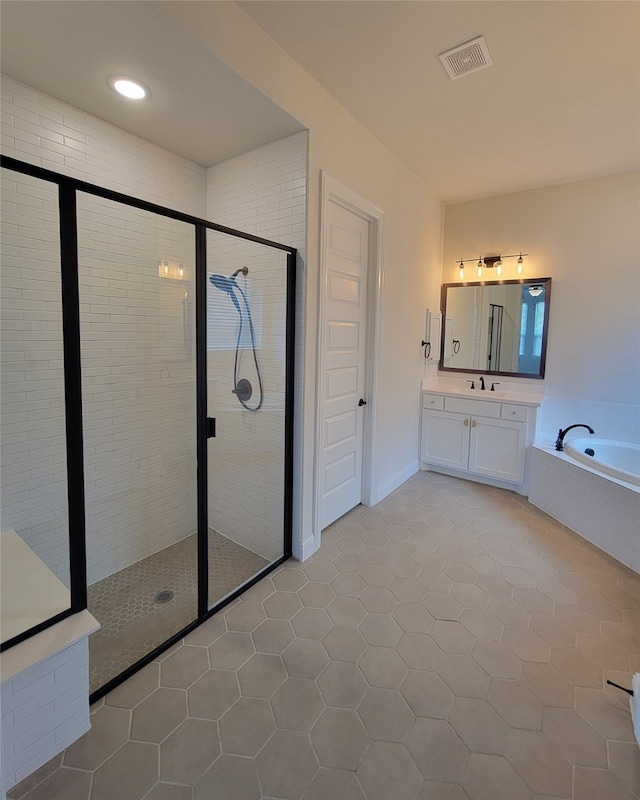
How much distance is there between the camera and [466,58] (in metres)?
2.08

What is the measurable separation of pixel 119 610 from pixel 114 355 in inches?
56.7

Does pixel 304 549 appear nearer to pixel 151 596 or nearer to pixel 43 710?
pixel 151 596

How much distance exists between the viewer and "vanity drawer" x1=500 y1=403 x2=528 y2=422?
141 inches

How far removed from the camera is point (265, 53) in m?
1.94

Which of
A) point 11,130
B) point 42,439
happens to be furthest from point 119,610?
point 11,130

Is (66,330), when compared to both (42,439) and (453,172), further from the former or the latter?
(453,172)

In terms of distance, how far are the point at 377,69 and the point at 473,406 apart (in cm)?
279

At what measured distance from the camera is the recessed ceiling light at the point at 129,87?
185 centimetres

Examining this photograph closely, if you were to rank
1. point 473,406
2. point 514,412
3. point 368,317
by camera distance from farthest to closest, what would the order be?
point 473,406 → point 514,412 → point 368,317

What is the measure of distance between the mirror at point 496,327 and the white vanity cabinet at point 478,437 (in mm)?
616

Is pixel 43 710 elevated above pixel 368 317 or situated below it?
below

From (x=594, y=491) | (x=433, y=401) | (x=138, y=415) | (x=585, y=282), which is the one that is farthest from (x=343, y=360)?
(x=585, y=282)

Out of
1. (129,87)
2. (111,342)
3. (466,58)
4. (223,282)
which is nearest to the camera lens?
(129,87)

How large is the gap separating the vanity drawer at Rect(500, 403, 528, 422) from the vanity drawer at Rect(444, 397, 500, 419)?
5 centimetres
